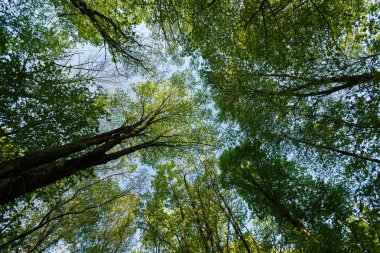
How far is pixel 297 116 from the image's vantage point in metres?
9.23

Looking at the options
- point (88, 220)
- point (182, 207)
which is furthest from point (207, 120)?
point (88, 220)

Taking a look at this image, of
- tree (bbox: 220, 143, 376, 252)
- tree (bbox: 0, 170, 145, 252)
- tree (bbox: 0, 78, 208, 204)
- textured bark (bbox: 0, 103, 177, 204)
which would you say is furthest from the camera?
tree (bbox: 0, 170, 145, 252)

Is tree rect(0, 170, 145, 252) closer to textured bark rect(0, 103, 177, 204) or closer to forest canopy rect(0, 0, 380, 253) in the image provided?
forest canopy rect(0, 0, 380, 253)

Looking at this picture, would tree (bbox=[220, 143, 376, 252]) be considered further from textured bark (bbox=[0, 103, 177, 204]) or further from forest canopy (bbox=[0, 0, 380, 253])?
textured bark (bbox=[0, 103, 177, 204])

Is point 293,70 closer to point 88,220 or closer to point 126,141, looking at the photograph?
point 126,141

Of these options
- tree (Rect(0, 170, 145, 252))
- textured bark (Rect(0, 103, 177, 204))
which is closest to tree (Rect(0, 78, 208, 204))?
textured bark (Rect(0, 103, 177, 204))

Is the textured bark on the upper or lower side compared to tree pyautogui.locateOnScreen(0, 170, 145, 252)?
lower

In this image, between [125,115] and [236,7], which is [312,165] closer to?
[236,7]

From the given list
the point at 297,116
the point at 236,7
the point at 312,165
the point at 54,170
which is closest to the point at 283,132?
the point at 297,116

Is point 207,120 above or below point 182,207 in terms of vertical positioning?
above

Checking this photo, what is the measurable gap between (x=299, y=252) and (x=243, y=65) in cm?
710

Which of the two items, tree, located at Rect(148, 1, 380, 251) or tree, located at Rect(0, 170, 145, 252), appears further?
tree, located at Rect(0, 170, 145, 252)

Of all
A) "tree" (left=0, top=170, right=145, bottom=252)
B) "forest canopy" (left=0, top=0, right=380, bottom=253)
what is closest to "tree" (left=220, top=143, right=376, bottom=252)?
"forest canopy" (left=0, top=0, right=380, bottom=253)

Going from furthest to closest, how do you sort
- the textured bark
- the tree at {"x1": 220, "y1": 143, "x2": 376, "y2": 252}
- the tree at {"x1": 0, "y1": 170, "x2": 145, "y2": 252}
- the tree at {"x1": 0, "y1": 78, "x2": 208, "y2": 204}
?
the tree at {"x1": 0, "y1": 170, "x2": 145, "y2": 252}, the tree at {"x1": 220, "y1": 143, "x2": 376, "y2": 252}, the tree at {"x1": 0, "y1": 78, "x2": 208, "y2": 204}, the textured bark
